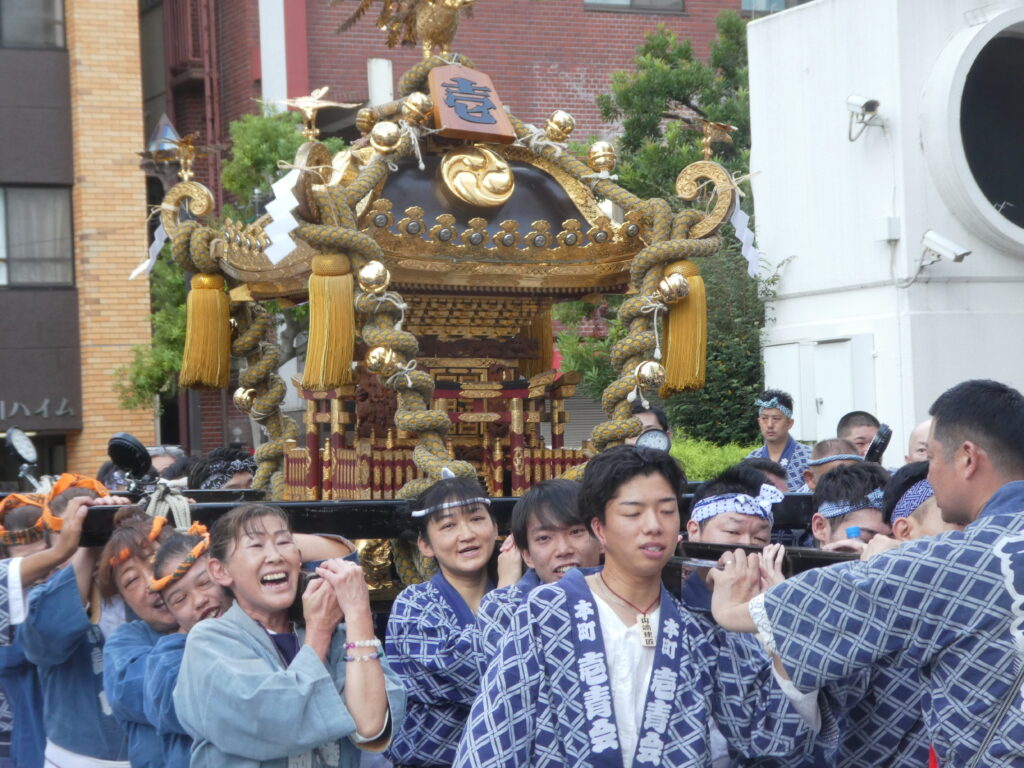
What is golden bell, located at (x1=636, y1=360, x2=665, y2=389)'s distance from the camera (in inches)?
224

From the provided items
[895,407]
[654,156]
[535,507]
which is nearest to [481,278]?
[535,507]

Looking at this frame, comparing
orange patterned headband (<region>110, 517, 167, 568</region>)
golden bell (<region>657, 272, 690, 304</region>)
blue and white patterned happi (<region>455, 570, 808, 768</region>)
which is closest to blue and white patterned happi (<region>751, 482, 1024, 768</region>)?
blue and white patterned happi (<region>455, 570, 808, 768</region>)

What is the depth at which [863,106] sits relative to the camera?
399 inches

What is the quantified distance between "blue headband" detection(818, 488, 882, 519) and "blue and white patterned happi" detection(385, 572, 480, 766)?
1113mm

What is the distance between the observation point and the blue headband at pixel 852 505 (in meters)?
3.91

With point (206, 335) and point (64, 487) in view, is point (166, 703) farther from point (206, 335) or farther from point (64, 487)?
point (206, 335)

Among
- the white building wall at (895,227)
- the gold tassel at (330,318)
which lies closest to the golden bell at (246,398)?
the gold tassel at (330,318)

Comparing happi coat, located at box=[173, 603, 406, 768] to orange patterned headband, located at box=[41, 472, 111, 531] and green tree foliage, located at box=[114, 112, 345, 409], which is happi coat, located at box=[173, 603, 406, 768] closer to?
orange patterned headband, located at box=[41, 472, 111, 531]

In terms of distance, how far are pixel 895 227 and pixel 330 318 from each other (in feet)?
19.7

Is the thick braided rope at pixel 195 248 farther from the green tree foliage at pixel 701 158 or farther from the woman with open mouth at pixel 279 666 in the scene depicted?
the green tree foliage at pixel 701 158

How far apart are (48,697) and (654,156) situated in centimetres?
1035

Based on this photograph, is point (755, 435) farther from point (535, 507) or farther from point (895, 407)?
point (535, 507)

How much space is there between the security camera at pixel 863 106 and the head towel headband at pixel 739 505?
7.12 metres

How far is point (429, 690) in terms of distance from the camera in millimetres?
3504
